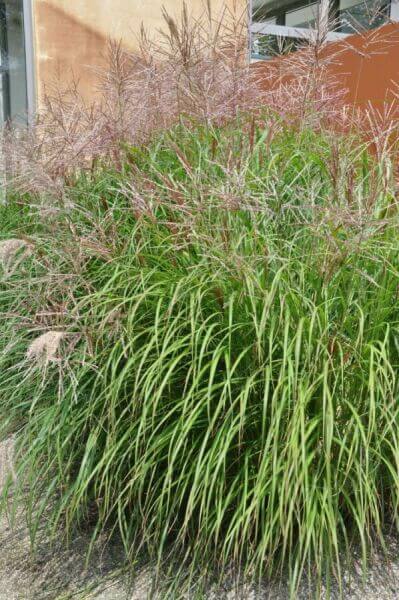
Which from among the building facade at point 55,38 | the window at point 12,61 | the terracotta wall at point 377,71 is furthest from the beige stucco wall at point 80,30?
the terracotta wall at point 377,71

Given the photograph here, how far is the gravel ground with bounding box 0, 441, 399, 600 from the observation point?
1932mm

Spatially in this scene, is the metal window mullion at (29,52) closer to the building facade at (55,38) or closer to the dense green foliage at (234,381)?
the building facade at (55,38)

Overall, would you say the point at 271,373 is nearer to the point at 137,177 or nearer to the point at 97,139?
the point at 137,177

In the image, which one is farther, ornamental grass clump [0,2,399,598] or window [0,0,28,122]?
window [0,0,28,122]

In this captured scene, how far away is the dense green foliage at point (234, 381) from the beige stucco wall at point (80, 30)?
539 centimetres

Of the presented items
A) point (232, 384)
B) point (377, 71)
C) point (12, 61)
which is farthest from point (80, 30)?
point (232, 384)

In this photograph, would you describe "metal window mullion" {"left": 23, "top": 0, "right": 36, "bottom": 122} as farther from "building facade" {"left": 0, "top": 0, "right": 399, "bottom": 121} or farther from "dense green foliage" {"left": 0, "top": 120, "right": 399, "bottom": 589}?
"dense green foliage" {"left": 0, "top": 120, "right": 399, "bottom": 589}

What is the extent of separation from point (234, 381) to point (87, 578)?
76 cm

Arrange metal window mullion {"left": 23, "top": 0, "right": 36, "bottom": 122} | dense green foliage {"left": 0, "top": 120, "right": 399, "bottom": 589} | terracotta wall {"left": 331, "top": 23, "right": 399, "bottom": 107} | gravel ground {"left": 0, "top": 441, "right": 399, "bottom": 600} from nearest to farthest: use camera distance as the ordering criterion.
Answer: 1. dense green foliage {"left": 0, "top": 120, "right": 399, "bottom": 589}
2. gravel ground {"left": 0, "top": 441, "right": 399, "bottom": 600}
3. terracotta wall {"left": 331, "top": 23, "right": 399, "bottom": 107}
4. metal window mullion {"left": 23, "top": 0, "right": 36, "bottom": 122}

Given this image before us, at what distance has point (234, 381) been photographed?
6.41ft

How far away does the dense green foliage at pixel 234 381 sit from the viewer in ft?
5.99

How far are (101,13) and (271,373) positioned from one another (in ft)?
21.7

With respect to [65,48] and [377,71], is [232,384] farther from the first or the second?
[65,48]

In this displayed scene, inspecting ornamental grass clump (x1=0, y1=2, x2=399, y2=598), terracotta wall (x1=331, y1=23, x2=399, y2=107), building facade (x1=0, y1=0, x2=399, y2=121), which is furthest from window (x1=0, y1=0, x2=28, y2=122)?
ornamental grass clump (x1=0, y1=2, x2=399, y2=598)
